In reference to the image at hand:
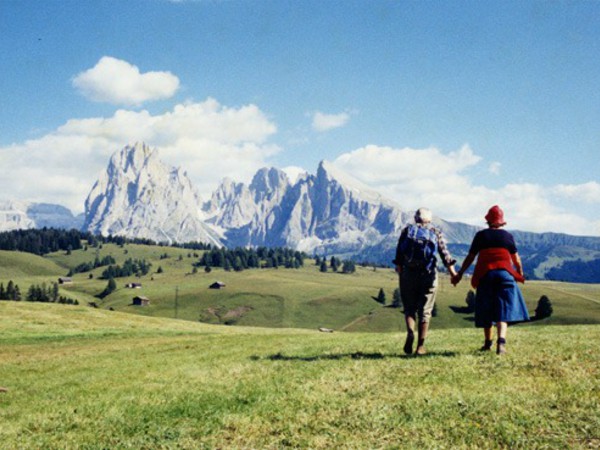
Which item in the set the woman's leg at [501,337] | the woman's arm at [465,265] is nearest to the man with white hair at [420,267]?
the woman's arm at [465,265]

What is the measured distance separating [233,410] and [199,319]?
646ft

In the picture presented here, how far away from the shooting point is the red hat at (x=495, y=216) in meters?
13.9

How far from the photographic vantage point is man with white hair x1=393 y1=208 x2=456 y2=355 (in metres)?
14.1

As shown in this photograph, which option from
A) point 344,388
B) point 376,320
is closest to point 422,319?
point 344,388

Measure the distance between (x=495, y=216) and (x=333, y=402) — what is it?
7.67 metres

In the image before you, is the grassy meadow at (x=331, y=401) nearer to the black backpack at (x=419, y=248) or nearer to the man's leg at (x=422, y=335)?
the man's leg at (x=422, y=335)

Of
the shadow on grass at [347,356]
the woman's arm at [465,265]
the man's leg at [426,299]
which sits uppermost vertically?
the woman's arm at [465,265]

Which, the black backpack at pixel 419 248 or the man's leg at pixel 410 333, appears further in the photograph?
the man's leg at pixel 410 333

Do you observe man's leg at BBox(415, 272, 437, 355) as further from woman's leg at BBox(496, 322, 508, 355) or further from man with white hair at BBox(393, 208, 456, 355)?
woman's leg at BBox(496, 322, 508, 355)

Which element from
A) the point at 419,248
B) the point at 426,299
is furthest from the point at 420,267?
the point at 426,299

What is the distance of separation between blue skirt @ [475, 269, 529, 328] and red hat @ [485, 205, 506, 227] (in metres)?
1.40

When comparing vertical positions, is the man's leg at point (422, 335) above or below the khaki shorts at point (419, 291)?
below

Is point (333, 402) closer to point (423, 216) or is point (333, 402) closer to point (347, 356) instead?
point (347, 356)

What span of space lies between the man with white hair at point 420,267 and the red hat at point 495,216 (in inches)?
57.3
